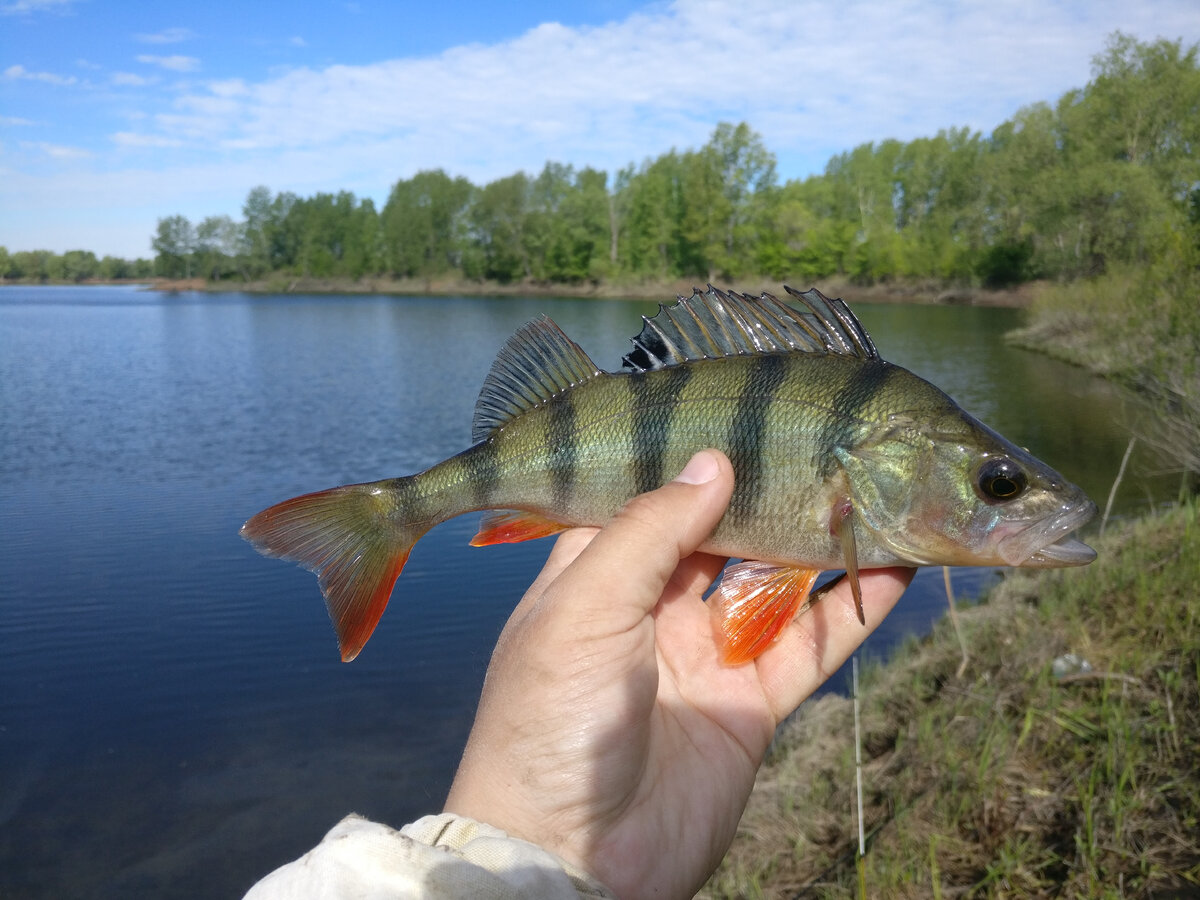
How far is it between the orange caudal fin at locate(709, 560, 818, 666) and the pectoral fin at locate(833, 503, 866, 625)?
0.71 feet

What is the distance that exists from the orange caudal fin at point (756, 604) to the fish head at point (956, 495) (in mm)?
329

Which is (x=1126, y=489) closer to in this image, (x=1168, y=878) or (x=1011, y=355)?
(x=1168, y=878)

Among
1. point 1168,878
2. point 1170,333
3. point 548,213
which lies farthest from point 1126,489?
point 548,213

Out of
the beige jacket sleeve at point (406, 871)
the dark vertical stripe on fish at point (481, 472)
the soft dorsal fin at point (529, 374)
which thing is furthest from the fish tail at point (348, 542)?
the beige jacket sleeve at point (406, 871)

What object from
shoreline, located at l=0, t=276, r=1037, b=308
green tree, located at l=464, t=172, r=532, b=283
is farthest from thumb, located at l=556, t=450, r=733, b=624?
green tree, located at l=464, t=172, r=532, b=283

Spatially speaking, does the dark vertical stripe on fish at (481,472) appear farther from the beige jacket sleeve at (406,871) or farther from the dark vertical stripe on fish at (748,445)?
the beige jacket sleeve at (406,871)

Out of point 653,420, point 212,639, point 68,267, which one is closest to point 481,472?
point 653,420

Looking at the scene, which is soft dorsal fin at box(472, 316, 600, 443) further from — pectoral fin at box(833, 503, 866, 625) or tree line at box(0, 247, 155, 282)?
tree line at box(0, 247, 155, 282)

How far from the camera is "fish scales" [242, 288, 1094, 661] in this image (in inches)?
102

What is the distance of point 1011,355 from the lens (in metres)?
26.2

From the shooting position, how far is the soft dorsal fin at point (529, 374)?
2924 mm

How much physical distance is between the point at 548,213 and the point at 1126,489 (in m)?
56.6

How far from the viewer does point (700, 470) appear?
2547 mm

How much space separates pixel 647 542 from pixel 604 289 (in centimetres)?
5192
